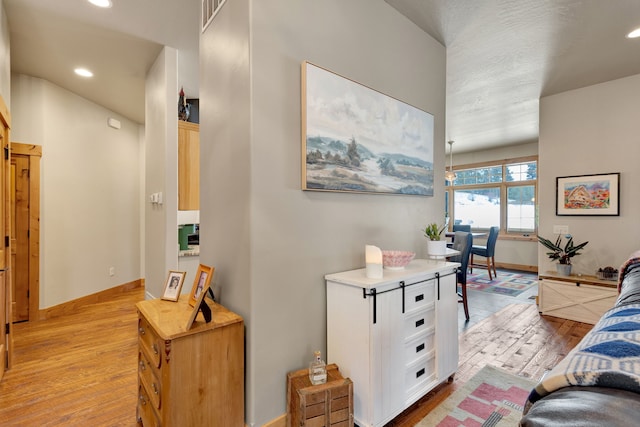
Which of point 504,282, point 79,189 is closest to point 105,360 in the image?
point 79,189

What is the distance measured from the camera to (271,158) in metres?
1.63

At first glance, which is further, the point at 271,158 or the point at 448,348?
the point at 448,348

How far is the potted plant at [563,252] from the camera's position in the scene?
3.70 m

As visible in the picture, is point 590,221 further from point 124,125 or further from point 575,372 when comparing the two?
point 124,125

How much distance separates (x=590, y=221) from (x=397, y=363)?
351cm

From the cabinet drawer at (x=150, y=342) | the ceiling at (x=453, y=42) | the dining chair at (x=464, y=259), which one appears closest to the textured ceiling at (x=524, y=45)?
the ceiling at (x=453, y=42)

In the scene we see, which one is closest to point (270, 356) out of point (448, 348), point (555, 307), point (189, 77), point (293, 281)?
point (293, 281)

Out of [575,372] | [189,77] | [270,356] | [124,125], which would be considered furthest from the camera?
[124,125]

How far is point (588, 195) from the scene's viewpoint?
3689 millimetres

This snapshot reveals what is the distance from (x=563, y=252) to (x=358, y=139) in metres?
3.40

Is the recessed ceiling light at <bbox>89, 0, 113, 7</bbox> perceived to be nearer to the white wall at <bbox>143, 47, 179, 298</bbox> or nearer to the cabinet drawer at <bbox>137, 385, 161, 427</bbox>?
the white wall at <bbox>143, 47, 179, 298</bbox>

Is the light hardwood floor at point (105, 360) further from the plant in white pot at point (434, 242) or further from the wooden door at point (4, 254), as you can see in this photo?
the plant in white pot at point (434, 242)

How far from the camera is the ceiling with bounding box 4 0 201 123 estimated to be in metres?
Result: 2.42

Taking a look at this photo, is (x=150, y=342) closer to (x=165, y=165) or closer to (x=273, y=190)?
(x=273, y=190)
